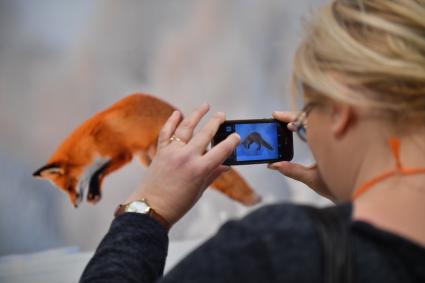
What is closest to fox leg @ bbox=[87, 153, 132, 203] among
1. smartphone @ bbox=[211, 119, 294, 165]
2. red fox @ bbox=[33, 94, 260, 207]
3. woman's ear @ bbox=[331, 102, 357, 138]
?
red fox @ bbox=[33, 94, 260, 207]

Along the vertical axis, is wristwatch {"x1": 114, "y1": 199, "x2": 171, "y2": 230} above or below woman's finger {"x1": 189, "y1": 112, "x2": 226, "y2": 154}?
below

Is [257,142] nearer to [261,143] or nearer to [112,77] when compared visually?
[261,143]

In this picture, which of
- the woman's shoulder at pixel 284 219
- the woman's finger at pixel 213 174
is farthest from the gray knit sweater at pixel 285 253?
the woman's finger at pixel 213 174

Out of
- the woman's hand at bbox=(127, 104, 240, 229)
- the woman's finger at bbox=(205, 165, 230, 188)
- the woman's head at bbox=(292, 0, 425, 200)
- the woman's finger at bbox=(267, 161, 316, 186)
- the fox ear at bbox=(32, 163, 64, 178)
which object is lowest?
the fox ear at bbox=(32, 163, 64, 178)

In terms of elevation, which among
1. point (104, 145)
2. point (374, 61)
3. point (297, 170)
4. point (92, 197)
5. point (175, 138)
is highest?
point (374, 61)

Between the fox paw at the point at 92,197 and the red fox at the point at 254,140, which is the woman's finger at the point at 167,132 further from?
the fox paw at the point at 92,197

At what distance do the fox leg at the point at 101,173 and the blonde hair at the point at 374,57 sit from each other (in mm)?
926

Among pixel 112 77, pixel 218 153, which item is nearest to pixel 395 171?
pixel 218 153

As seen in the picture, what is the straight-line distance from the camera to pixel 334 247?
387 mm

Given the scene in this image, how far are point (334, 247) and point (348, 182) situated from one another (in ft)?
0.37

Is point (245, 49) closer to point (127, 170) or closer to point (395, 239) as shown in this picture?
point (127, 170)

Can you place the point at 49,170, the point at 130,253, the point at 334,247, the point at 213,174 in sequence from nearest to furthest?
the point at 334,247 → the point at 130,253 → the point at 213,174 → the point at 49,170

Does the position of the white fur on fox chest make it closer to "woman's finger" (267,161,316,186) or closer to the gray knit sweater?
"woman's finger" (267,161,316,186)

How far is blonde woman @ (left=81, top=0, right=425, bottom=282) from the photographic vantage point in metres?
0.39
